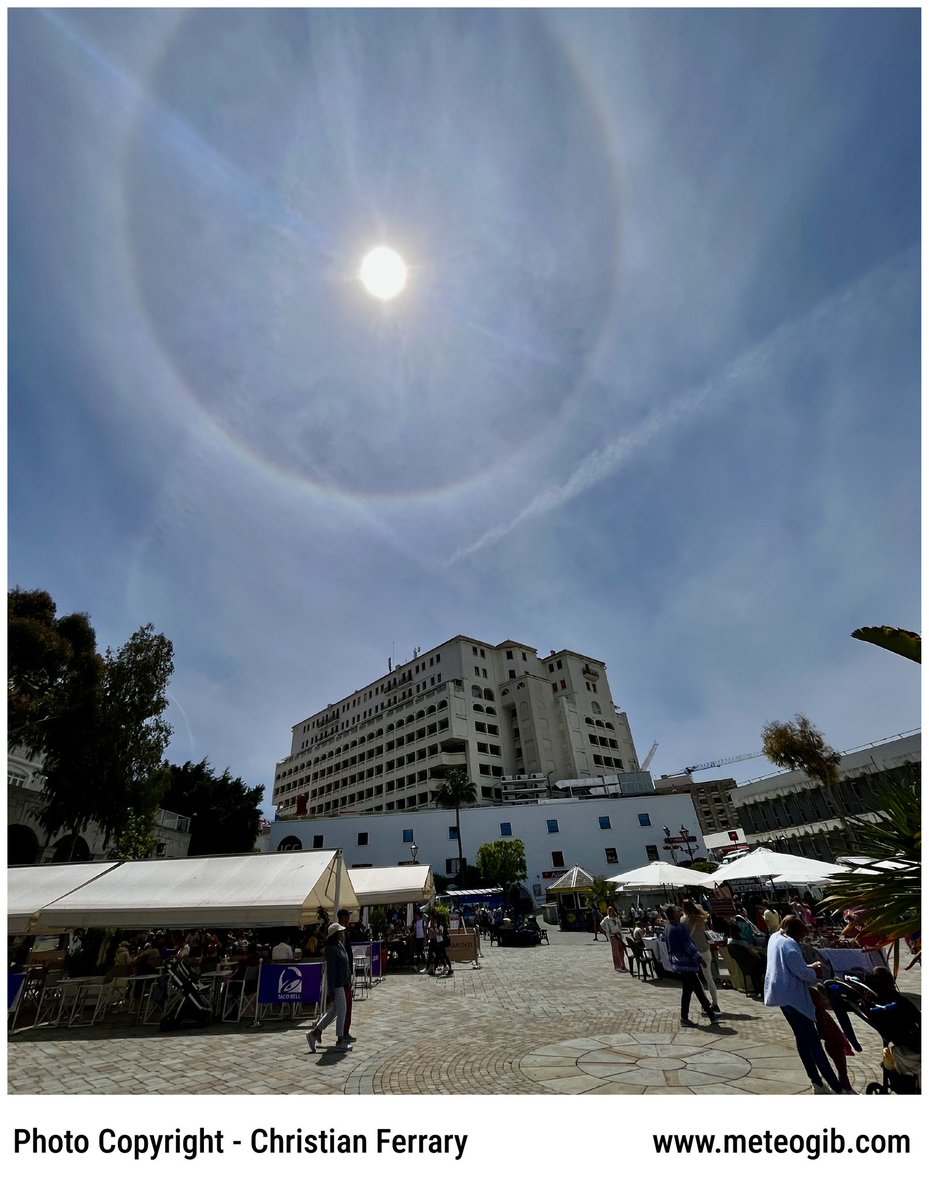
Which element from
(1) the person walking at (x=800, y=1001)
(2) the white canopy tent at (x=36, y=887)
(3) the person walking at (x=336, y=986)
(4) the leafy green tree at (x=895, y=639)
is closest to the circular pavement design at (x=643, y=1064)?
(1) the person walking at (x=800, y=1001)

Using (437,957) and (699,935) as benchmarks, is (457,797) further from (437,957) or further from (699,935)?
(699,935)

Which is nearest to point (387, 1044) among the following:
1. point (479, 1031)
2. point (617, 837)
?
point (479, 1031)

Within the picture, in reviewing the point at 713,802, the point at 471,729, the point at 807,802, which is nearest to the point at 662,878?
the point at 471,729

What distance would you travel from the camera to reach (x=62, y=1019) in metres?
10.9

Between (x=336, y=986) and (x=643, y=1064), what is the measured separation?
14.5 feet

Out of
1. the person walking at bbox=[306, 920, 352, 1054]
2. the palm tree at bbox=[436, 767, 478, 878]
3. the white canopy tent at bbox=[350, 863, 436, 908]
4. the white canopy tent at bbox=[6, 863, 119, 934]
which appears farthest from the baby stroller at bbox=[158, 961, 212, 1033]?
the palm tree at bbox=[436, 767, 478, 878]

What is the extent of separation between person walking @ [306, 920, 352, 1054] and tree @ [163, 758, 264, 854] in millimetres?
45156

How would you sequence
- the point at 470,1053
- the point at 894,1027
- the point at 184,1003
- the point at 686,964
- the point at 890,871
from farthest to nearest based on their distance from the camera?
the point at 184,1003 < the point at 686,964 < the point at 470,1053 < the point at 890,871 < the point at 894,1027

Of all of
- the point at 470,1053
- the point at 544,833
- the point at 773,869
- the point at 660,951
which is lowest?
the point at 470,1053

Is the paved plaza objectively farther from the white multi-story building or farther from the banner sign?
the white multi-story building

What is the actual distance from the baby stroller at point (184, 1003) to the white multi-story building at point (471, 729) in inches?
1978

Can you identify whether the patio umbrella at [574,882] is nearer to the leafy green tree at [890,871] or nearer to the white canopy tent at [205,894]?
the white canopy tent at [205,894]

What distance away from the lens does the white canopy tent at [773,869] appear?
13.7 meters

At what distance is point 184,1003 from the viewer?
10.1 meters
